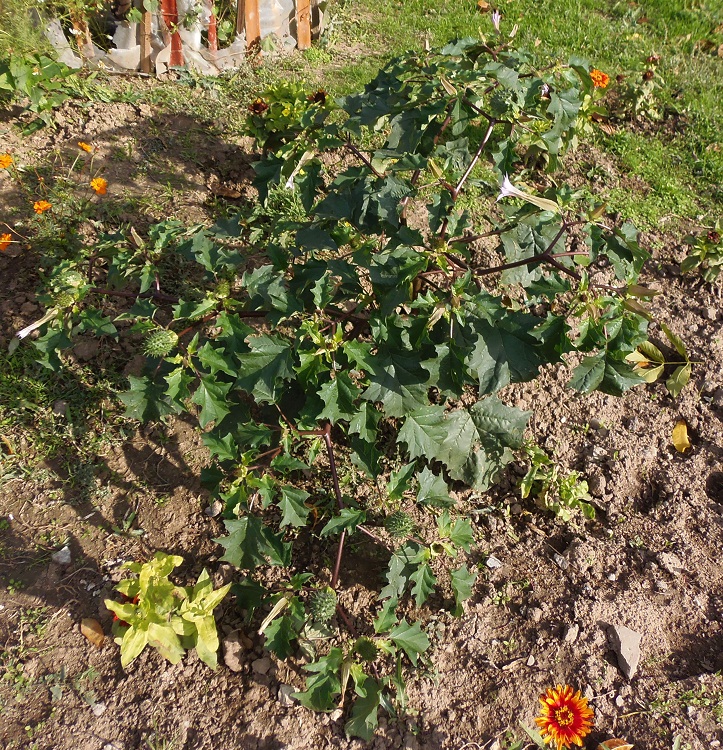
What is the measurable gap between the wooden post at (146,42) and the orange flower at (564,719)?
4.19 m

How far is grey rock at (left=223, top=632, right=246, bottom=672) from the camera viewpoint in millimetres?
2289

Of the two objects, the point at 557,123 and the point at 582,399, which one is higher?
the point at 557,123

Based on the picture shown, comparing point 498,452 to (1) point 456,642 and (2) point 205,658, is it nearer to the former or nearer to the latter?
(1) point 456,642

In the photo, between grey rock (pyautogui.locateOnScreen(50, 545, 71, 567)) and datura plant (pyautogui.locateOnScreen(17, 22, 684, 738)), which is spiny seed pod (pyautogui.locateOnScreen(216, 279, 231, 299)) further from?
grey rock (pyautogui.locateOnScreen(50, 545, 71, 567))

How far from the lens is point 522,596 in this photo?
2492 millimetres

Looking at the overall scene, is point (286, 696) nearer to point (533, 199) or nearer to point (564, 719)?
point (564, 719)

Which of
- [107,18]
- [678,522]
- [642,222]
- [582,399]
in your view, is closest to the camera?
[678,522]

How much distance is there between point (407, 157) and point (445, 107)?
0.37 m

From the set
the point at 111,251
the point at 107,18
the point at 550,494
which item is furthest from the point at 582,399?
the point at 107,18

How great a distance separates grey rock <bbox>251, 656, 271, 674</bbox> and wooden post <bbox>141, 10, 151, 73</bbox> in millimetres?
3683

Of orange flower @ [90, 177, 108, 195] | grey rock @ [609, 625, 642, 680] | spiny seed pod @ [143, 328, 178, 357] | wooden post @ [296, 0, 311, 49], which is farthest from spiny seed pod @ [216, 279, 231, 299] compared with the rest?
wooden post @ [296, 0, 311, 49]

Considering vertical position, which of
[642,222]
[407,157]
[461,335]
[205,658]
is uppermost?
[407,157]

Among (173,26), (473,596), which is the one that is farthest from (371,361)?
(173,26)

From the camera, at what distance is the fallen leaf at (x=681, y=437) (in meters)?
2.89
